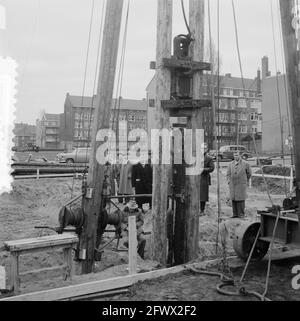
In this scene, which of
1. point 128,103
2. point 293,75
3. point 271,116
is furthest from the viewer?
→ point 128,103

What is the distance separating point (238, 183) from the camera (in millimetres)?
10898

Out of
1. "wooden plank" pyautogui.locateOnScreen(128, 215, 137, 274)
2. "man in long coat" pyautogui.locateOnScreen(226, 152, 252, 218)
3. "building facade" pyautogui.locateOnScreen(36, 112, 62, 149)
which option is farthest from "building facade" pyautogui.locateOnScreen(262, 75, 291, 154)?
"building facade" pyautogui.locateOnScreen(36, 112, 62, 149)

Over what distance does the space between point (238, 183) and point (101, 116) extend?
517cm

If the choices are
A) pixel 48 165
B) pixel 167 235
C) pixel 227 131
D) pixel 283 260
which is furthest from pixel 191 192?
pixel 227 131

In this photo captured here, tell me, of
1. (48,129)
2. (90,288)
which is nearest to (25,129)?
(48,129)

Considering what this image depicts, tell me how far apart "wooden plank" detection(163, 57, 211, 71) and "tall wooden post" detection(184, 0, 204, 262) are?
12 centimetres

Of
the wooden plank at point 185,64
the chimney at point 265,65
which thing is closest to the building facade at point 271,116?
the chimney at point 265,65

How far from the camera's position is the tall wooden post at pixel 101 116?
6809mm

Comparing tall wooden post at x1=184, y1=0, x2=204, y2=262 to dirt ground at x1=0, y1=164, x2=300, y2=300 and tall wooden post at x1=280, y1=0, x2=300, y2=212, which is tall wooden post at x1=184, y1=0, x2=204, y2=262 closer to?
dirt ground at x1=0, y1=164, x2=300, y2=300

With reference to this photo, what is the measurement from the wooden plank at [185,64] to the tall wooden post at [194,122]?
12 centimetres

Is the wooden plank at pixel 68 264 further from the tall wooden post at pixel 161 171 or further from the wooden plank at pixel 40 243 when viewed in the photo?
the tall wooden post at pixel 161 171

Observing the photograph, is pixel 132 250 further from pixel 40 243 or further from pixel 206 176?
Result: pixel 206 176
